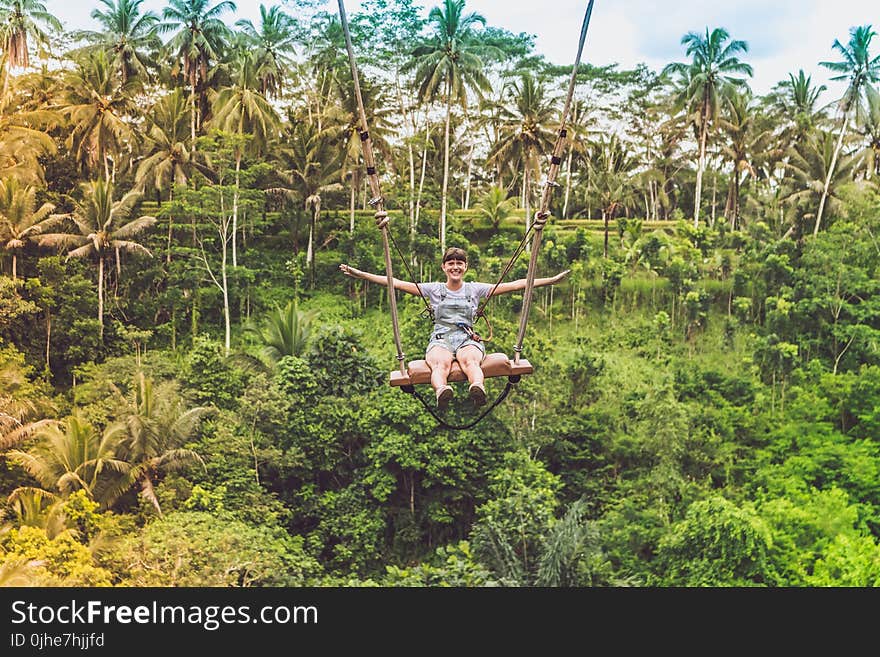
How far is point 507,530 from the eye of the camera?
14.7m

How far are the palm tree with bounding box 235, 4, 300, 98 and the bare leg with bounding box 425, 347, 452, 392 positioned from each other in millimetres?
22598

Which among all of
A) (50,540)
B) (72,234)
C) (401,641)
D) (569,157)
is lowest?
(50,540)

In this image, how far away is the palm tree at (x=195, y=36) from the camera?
2588cm

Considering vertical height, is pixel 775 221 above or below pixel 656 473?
above

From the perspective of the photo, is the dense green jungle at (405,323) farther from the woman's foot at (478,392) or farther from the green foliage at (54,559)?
the woman's foot at (478,392)

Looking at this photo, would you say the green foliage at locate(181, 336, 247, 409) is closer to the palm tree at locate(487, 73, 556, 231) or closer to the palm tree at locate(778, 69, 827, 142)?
the palm tree at locate(487, 73, 556, 231)

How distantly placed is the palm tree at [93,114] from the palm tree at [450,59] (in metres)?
7.60

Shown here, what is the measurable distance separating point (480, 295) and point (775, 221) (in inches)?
835

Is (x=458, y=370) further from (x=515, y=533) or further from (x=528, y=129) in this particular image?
(x=528, y=129)

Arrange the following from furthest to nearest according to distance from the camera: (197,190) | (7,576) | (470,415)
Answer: (197,190) < (470,415) < (7,576)

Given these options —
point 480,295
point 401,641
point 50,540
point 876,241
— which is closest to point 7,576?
point 50,540

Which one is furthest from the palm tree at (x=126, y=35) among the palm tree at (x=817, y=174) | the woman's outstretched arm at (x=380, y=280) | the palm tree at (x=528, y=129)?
the woman's outstretched arm at (x=380, y=280)

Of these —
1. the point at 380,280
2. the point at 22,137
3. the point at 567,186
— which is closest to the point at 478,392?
the point at 380,280

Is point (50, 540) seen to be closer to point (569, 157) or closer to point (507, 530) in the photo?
point (507, 530)
